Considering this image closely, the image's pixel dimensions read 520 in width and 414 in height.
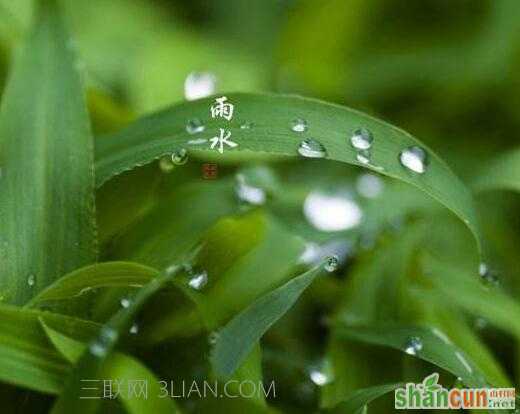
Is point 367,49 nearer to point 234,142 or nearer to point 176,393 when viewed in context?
point 234,142

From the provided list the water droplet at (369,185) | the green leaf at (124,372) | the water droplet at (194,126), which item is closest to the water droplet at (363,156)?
the water droplet at (194,126)

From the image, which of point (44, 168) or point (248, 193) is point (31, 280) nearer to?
point (44, 168)

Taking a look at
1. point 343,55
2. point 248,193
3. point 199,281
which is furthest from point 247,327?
point 343,55

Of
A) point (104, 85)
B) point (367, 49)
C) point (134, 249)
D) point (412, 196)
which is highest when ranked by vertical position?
point (367, 49)

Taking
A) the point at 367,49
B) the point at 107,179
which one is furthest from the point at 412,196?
the point at 107,179

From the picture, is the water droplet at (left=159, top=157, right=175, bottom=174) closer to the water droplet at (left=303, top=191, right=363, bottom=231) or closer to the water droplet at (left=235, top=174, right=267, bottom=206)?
the water droplet at (left=235, top=174, right=267, bottom=206)

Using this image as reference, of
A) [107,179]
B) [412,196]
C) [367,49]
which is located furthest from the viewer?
[367,49]

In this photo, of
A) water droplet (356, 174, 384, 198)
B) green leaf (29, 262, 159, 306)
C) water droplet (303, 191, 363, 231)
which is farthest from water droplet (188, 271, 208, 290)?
water droplet (356, 174, 384, 198)
